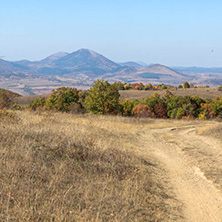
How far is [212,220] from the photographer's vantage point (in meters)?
6.25

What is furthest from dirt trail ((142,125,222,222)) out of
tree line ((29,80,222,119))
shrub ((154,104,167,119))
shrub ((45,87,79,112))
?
shrub ((154,104,167,119))

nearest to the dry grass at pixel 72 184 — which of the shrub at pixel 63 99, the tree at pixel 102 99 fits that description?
the tree at pixel 102 99

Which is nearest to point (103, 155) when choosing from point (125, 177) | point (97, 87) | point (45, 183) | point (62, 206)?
point (125, 177)

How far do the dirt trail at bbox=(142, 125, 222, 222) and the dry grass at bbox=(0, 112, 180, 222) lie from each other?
0.38 metres

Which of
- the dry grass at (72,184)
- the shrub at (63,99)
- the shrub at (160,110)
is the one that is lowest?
the shrub at (160,110)

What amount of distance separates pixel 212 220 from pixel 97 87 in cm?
3526

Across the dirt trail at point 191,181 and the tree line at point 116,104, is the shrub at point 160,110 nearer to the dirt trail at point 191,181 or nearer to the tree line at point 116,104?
the tree line at point 116,104

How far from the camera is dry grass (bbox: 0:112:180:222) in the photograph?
566 centimetres

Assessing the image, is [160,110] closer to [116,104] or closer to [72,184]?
[116,104]

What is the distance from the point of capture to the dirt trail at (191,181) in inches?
263

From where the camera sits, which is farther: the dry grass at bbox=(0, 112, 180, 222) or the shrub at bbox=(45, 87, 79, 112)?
the shrub at bbox=(45, 87, 79, 112)

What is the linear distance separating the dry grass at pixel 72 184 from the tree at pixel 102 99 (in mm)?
29649

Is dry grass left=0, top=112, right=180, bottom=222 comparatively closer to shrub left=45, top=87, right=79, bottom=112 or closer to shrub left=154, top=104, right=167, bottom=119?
shrub left=45, top=87, right=79, bottom=112

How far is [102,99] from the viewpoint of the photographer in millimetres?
40125
